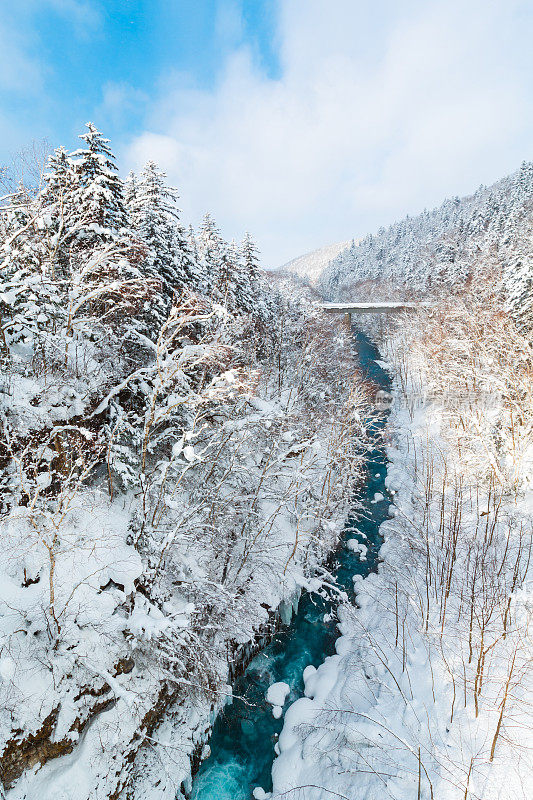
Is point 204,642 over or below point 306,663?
over

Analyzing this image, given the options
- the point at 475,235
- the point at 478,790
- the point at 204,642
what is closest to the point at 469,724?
the point at 478,790

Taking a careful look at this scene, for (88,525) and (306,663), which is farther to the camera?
(306,663)

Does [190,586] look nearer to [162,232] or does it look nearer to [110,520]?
[110,520]

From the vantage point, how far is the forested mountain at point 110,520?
23.8 feet

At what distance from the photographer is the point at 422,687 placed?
30.1 ft

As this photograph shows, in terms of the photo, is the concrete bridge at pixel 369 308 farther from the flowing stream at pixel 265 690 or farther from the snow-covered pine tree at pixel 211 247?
the flowing stream at pixel 265 690

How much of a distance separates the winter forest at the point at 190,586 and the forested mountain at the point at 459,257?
810 centimetres

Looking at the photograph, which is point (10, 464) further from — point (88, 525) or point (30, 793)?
point (30, 793)

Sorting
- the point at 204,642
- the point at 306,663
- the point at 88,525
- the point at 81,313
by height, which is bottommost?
the point at 306,663

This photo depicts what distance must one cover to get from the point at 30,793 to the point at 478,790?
27.4ft

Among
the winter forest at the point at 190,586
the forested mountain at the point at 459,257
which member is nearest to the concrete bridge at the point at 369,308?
the forested mountain at the point at 459,257

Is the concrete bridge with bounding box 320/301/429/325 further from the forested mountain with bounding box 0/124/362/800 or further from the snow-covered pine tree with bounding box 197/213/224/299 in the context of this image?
the forested mountain with bounding box 0/124/362/800

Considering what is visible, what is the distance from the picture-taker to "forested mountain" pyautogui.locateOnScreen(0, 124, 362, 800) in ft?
23.8

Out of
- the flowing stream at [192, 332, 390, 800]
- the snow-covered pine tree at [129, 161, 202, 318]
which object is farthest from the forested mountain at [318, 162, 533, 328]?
the snow-covered pine tree at [129, 161, 202, 318]
